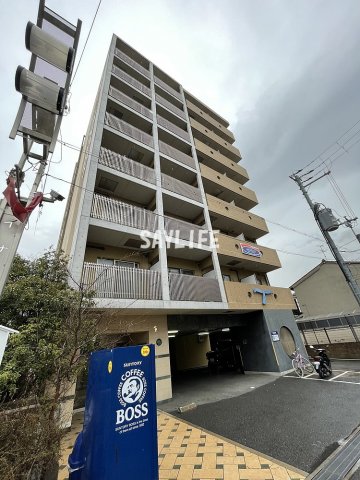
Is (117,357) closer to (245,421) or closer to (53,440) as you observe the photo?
(53,440)

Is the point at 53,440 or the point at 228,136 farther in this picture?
the point at 228,136

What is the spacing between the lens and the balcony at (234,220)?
14.3 metres

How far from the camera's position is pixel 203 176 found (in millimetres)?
15250

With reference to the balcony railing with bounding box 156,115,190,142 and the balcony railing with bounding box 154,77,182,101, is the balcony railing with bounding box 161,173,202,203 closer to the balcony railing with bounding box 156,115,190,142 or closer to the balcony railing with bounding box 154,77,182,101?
the balcony railing with bounding box 156,115,190,142

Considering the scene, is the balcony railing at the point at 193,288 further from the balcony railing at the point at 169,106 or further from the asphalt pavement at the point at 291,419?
the balcony railing at the point at 169,106

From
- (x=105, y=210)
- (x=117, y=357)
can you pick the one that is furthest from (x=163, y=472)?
(x=105, y=210)

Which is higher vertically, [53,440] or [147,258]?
[147,258]

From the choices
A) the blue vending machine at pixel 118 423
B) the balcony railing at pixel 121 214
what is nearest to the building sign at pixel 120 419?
the blue vending machine at pixel 118 423

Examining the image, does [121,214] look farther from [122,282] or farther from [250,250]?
[250,250]

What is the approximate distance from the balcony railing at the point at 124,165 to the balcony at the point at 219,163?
7123 mm

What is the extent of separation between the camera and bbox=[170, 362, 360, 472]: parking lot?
427 cm

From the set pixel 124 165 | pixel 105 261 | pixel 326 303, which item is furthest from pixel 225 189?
pixel 326 303

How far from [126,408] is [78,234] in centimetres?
623

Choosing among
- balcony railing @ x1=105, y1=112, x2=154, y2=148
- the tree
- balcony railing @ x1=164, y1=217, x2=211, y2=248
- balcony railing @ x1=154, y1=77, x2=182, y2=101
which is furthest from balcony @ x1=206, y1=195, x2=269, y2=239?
balcony railing @ x1=154, y1=77, x2=182, y2=101
